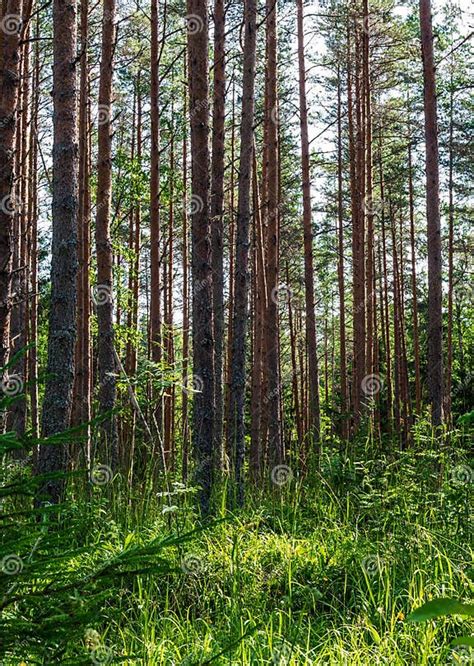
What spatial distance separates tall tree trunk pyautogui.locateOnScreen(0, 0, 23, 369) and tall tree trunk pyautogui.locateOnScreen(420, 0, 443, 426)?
231 inches

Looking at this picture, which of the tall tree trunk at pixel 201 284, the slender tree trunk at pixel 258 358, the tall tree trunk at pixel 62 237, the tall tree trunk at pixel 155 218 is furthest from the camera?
the slender tree trunk at pixel 258 358

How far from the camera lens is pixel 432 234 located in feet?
34.2

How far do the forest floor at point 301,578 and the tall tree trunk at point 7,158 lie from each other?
172cm

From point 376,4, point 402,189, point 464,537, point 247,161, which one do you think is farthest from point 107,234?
point 402,189

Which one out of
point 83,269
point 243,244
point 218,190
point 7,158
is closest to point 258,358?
point 83,269

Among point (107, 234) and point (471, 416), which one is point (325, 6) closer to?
point (107, 234)

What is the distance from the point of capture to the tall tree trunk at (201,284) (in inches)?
280
